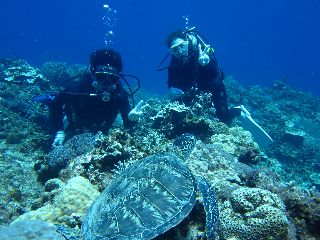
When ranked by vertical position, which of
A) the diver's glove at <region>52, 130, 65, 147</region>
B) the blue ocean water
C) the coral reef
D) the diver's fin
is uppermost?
the blue ocean water

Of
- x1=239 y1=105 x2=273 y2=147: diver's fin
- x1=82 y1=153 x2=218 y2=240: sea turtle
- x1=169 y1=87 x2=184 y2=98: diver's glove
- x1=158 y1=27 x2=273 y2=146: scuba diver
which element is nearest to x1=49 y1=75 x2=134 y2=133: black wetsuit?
x1=169 y1=87 x2=184 y2=98: diver's glove

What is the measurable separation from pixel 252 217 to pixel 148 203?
1.30m

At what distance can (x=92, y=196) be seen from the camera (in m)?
4.60

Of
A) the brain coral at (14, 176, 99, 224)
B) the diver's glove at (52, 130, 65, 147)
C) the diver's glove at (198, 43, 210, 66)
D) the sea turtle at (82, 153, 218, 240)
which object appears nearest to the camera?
the sea turtle at (82, 153, 218, 240)

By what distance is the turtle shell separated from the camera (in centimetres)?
315

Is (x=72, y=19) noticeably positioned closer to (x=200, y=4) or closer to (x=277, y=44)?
(x=200, y=4)

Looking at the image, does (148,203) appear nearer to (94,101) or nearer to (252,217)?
(252,217)

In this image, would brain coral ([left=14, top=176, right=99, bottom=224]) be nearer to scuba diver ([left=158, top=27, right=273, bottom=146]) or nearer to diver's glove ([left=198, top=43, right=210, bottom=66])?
scuba diver ([left=158, top=27, right=273, bottom=146])

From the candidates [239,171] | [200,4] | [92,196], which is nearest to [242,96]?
[239,171]

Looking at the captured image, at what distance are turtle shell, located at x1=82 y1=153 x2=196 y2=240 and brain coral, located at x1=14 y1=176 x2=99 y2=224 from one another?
840 millimetres

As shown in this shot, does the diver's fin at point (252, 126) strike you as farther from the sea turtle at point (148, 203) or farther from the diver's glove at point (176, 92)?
the sea turtle at point (148, 203)

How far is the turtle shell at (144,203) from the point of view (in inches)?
124

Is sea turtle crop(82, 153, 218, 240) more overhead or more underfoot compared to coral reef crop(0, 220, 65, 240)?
more overhead

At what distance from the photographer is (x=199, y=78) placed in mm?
9734
